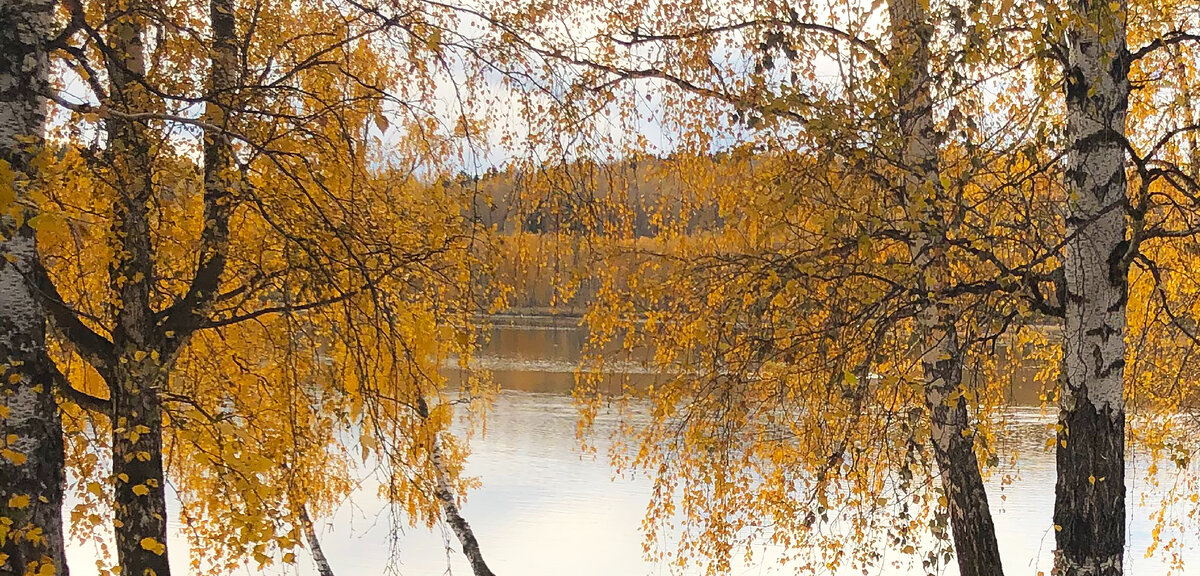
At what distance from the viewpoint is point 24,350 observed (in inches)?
110

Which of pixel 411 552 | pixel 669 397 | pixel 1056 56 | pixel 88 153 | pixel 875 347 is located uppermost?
pixel 1056 56

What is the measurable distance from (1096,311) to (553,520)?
38.0 ft

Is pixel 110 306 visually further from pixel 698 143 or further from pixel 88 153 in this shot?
pixel 698 143

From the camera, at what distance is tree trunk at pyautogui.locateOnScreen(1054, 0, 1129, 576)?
331cm

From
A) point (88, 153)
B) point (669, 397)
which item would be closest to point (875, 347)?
point (669, 397)

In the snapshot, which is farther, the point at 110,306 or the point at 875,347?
the point at 110,306

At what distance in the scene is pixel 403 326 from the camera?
5.98 meters

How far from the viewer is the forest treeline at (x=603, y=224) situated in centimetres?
312

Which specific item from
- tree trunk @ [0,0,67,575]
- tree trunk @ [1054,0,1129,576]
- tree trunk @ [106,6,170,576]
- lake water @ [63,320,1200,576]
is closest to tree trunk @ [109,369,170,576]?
tree trunk @ [106,6,170,576]

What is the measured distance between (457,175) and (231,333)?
124 inches

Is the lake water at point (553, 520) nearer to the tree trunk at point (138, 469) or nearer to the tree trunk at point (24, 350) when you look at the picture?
the tree trunk at point (138, 469)

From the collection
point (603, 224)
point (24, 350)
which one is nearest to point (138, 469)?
point (24, 350)

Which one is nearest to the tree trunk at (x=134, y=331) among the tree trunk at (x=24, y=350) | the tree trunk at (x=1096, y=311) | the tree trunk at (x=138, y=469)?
the tree trunk at (x=138, y=469)

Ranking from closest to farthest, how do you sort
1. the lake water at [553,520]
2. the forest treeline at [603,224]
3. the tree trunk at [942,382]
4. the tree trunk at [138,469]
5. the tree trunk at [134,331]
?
the forest treeline at [603,224] → the tree trunk at [134,331] → the tree trunk at [138,469] → the tree trunk at [942,382] → the lake water at [553,520]
